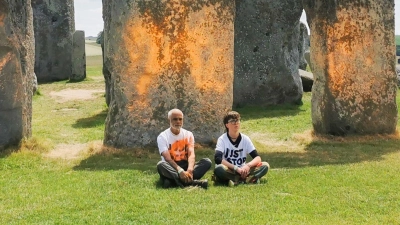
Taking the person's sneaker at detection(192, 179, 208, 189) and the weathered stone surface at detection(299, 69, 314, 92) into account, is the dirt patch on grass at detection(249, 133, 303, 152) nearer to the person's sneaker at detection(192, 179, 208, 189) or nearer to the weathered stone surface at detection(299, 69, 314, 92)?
the person's sneaker at detection(192, 179, 208, 189)

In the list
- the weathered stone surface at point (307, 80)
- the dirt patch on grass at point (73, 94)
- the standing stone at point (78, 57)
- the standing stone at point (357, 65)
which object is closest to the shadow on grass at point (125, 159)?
the standing stone at point (357, 65)

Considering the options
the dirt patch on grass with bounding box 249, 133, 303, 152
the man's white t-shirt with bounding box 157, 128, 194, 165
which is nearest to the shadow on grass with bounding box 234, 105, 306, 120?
the dirt patch on grass with bounding box 249, 133, 303, 152

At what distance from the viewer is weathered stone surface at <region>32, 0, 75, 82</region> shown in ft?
84.3

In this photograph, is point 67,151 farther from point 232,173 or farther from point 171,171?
point 232,173

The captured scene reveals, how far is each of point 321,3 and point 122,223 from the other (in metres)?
7.07

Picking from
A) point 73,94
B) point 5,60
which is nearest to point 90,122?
point 5,60

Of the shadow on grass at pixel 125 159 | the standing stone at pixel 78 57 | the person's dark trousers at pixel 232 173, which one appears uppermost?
the standing stone at pixel 78 57

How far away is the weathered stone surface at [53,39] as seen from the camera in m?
25.7

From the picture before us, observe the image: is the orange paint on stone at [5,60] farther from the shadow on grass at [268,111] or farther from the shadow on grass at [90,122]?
the shadow on grass at [268,111]

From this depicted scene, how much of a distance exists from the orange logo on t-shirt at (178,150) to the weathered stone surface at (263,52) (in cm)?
899

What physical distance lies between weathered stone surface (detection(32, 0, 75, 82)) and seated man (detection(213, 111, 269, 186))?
1912cm

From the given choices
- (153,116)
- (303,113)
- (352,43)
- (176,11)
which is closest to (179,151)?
(153,116)

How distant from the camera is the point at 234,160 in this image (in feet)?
25.1

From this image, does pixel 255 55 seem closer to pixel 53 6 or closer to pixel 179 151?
pixel 179 151
